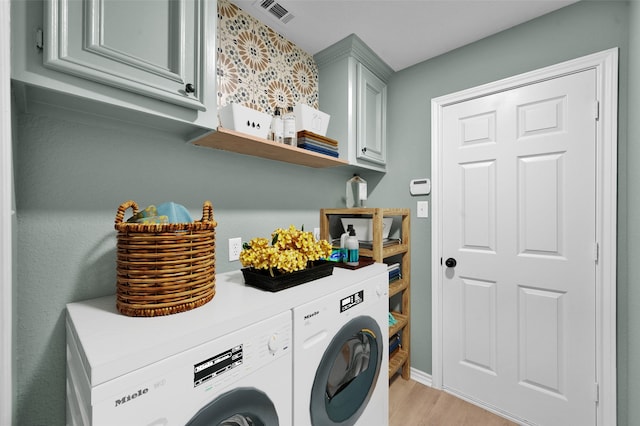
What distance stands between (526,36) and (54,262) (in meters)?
2.62

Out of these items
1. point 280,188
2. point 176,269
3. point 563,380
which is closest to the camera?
point 176,269

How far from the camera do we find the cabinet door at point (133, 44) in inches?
27.3

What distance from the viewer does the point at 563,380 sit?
1.50m

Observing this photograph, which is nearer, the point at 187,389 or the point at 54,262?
the point at 187,389

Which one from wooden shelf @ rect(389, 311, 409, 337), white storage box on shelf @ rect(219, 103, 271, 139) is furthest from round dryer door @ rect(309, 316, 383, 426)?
white storage box on shelf @ rect(219, 103, 271, 139)

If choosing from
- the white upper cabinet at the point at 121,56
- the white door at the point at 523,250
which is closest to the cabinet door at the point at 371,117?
the white door at the point at 523,250

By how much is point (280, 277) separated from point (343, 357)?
20.1 inches

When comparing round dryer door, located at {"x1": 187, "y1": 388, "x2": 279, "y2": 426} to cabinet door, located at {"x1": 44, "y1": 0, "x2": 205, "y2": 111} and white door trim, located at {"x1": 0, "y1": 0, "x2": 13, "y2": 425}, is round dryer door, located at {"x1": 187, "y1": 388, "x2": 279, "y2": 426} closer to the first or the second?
white door trim, located at {"x1": 0, "y1": 0, "x2": 13, "y2": 425}

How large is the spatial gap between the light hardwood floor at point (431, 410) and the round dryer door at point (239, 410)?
1179 millimetres

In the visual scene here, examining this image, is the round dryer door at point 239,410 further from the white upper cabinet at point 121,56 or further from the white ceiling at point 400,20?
the white ceiling at point 400,20

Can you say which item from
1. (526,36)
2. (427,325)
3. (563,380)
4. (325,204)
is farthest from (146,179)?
(563,380)

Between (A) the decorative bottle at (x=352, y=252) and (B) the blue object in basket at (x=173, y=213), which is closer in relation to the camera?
(B) the blue object in basket at (x=173, y=213)

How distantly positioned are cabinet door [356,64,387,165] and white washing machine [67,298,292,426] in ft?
4.44

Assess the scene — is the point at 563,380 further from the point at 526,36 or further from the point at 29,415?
the point at 29,415
